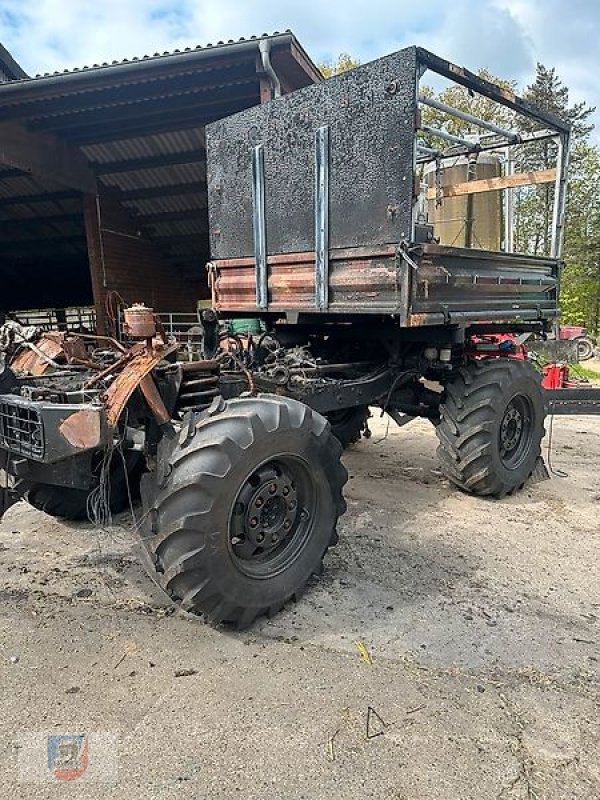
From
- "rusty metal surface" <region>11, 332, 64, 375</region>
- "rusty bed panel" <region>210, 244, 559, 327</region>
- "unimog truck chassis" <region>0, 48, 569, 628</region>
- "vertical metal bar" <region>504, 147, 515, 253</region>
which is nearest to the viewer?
"unimog truck chassis" <region>0, 48, 569, 628</region>

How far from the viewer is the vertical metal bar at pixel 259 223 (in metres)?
4.27

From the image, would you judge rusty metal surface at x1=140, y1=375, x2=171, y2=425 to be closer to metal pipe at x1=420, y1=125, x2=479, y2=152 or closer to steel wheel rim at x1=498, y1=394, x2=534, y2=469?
metal pipe at x1=420, y1=125, x2=479, y2=152

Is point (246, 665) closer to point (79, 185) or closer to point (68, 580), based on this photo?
point (68, 580)

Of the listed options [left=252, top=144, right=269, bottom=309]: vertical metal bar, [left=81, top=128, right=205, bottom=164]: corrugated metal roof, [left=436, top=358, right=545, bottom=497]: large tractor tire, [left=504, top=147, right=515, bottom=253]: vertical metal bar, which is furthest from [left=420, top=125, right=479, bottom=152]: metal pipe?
[left=81, top=128, right=205, bottom=164]: corrugated metal roof

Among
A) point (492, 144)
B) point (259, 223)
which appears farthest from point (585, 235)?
point (259, 223)

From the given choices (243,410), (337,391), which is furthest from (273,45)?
(243,410)

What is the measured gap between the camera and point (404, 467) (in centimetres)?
582

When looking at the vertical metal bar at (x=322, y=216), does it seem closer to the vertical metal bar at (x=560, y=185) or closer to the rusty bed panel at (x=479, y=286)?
the rusty bed panel at (x=479, y=286)

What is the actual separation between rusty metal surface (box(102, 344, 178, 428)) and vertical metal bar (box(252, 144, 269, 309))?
1278 mm

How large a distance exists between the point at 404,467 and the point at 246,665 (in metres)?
3.43

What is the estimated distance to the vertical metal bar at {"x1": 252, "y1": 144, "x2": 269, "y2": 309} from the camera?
14.0ft

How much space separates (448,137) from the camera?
4.71m

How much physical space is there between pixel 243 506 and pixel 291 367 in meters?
1.57

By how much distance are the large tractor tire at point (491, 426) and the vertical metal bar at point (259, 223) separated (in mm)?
1768
